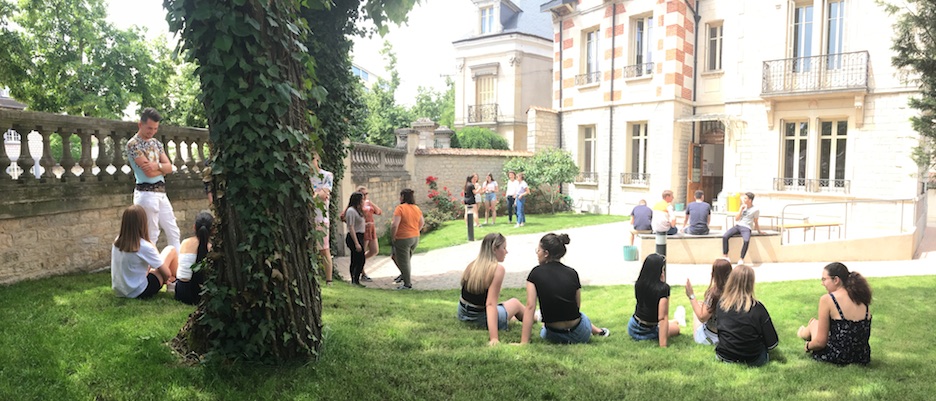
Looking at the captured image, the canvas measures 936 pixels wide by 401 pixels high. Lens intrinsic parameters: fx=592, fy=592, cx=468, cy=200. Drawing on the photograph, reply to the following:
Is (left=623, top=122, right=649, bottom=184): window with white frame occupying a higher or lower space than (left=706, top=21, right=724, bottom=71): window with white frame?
lower

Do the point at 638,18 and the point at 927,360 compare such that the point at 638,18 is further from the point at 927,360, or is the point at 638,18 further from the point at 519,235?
the point at 927,360

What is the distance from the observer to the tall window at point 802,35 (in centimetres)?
1778

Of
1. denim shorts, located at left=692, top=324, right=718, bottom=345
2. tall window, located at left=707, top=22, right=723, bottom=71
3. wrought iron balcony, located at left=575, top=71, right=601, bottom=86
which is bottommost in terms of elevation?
denim shorts, located at left=692, top=324, right=718, bottom=345

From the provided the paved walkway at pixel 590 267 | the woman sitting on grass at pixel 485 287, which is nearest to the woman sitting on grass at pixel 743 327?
the woman sitting on grass at pixel 485 287

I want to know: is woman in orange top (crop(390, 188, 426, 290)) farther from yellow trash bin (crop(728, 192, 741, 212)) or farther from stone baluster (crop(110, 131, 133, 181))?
yellow trash bin (crop(728, 192, 741, 212))

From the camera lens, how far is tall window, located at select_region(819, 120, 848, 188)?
17.5 meters

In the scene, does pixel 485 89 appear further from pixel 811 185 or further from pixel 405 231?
pixel 405 231

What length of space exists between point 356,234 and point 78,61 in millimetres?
20360

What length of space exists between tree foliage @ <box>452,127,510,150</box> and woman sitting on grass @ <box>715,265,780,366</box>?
1985 centimetres

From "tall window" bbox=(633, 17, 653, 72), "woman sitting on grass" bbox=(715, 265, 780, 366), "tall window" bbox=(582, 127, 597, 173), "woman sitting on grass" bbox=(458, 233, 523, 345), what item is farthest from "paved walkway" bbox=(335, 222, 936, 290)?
"tall window" bbox=(633, 17, 653, 72)

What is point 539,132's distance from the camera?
23.9 meters

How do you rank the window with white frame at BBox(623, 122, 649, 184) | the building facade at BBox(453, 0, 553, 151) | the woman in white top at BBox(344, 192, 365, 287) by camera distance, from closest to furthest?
the woman in white top at BBox(344, 192, 365, 287) → the window with white frame at BBox(623, 122, 649, 184) → the building facade at BBox(453, 0, 553, 151)

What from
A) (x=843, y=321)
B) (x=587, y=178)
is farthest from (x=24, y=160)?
(x=587, y=178)

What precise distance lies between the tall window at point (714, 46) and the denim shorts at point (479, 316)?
1804cm
